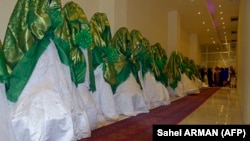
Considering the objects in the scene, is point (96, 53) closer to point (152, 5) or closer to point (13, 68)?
point (13, 68)

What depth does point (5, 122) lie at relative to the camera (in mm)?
2045

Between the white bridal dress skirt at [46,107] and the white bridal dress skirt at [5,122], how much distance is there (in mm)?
116

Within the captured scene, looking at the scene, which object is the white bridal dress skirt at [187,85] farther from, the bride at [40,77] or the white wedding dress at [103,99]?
the bride at [40,77]

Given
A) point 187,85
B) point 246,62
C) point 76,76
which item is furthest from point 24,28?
point 187,85

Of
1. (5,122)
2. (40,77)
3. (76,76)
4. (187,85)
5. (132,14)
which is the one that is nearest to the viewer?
(5,122)

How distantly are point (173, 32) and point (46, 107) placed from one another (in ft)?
27.1

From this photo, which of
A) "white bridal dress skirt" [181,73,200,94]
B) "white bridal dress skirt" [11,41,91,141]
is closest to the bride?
"white bridal dress skirt" [11,41,91,141]

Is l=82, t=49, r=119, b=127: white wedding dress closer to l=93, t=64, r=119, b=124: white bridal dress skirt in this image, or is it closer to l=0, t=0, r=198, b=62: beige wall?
l=93, t=64, r=119, b=124: white bridal dress skirt

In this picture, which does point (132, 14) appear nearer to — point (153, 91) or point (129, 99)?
point (153, 91)

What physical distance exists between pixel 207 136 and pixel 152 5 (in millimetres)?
7172

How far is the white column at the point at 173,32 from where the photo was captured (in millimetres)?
9816

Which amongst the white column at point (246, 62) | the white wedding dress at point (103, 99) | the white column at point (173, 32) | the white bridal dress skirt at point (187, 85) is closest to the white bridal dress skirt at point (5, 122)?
the white wedding dress at point (103, 99)

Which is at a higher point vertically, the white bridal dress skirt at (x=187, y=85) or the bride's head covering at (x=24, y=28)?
the bride's head covering at (x=24, y=28)

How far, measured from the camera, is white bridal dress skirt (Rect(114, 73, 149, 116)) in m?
4.32
